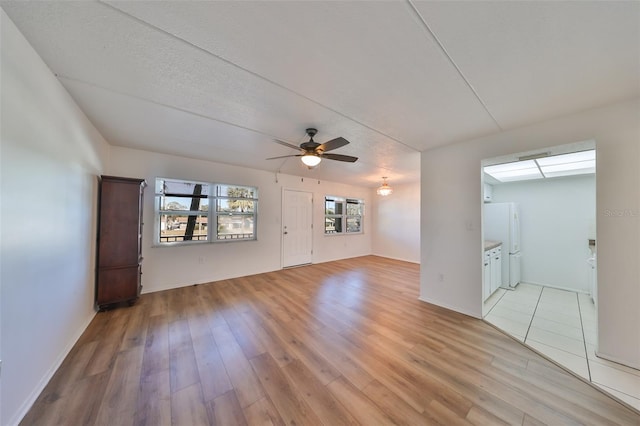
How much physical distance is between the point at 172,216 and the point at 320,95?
365cm

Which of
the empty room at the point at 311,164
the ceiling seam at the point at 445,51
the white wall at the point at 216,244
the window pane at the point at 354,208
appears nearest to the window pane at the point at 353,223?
the window pane at the point at 354,208

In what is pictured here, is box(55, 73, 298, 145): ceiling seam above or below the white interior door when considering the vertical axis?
above

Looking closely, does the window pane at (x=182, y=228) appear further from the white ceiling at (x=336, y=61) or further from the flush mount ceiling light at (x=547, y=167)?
the flush mount ceiling light at (x=547, y=167)

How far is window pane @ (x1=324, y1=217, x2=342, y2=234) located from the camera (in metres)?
6.42

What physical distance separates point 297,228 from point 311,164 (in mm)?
3037

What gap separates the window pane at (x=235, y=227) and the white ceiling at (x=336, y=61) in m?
2.27

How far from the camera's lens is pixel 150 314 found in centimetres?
284

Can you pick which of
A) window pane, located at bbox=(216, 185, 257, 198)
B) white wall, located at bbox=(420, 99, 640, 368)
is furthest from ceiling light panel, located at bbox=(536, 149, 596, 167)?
window pane, located at bbox=(216, 185, 257, 198)

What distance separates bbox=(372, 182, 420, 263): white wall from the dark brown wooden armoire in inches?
249

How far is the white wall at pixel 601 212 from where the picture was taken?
193 cm

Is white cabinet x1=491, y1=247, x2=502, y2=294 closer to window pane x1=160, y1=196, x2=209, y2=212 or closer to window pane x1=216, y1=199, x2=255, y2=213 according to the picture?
window pane x1=216, y1=199, x2=255, y2=213

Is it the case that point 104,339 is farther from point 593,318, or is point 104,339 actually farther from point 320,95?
point 593,318

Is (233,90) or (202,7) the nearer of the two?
(202,7)

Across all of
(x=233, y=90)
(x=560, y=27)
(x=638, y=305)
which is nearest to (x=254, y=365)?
(x=233, y=90)
